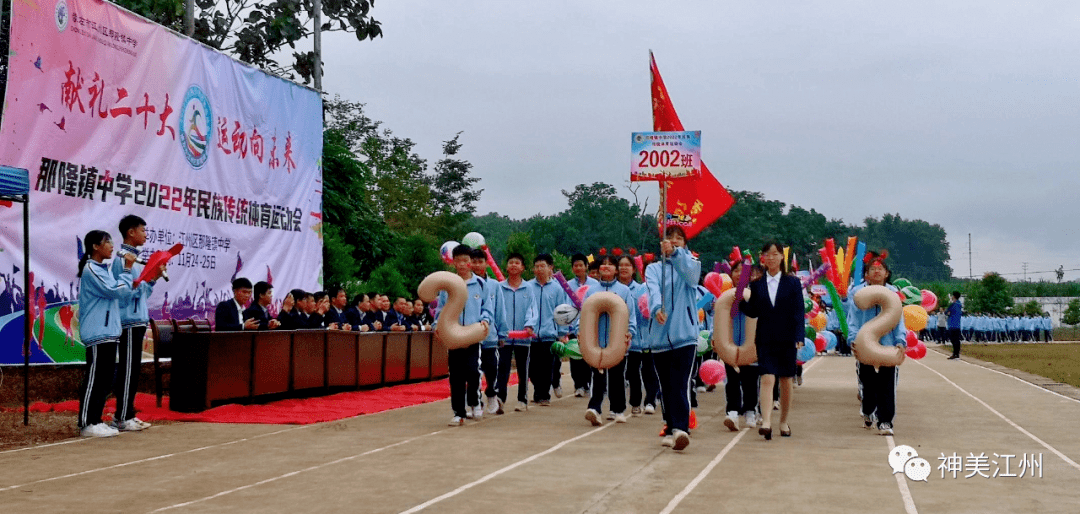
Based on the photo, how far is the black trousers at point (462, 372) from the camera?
1113 centimetres

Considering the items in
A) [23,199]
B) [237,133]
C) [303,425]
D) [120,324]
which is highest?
[237,133]

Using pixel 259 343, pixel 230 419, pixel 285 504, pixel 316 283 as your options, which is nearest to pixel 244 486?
pixel 285 504

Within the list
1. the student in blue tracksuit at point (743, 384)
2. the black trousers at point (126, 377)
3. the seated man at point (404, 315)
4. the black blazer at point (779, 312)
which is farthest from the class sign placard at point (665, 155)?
the seated man at point (404, 315)

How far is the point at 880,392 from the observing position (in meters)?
10.2

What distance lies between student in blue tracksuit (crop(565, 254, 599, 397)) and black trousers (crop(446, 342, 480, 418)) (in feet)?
6.65

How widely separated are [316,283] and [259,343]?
4626 mm

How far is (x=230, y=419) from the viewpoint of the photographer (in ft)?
37.8

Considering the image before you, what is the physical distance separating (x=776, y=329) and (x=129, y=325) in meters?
6.20

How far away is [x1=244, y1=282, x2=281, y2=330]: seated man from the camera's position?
1346 centimetres

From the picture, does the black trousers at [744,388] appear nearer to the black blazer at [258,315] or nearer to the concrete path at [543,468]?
the concrete path at [543,468]

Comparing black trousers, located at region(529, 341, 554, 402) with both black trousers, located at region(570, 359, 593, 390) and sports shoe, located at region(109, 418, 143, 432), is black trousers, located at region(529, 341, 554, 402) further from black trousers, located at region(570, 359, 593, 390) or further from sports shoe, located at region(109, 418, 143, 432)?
sports shoe, located at region(109, 418, 143, 432)

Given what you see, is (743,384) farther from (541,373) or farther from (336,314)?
(336,314)

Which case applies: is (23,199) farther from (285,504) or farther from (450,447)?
(285,504)

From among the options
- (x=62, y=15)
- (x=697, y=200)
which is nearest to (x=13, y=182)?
(x=62, y=15)
